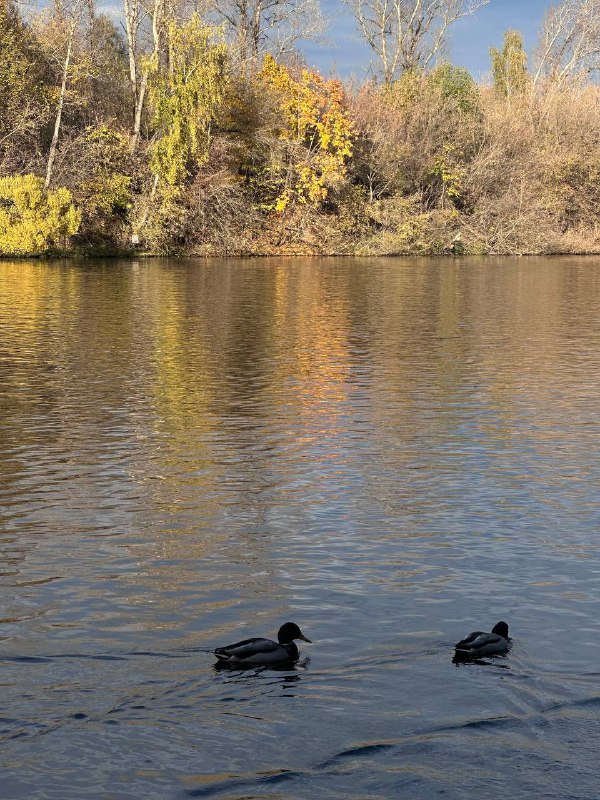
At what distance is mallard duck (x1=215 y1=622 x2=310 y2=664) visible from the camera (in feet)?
25.1

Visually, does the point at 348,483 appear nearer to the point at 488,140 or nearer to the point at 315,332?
the point at 315,332

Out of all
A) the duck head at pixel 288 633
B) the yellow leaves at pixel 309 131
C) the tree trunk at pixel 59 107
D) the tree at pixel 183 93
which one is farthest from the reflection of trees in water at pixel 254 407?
the yellow leaves at pixel 309 131

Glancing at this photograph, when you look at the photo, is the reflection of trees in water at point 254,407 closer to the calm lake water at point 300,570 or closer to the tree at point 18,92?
the calm lake water at point 300,570

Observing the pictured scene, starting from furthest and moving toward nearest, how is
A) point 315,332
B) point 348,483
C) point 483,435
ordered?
point 315,332
point 483,435
point 348,483

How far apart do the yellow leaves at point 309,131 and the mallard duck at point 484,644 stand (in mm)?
59644

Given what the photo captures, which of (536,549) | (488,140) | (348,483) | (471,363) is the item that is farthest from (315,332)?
(488,140)

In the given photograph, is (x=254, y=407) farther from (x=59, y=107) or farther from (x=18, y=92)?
(x=18, y=92)

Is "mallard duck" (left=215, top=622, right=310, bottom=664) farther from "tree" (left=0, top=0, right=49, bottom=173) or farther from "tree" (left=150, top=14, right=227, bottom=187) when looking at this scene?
"tree" (left=150, top=14, right=227, bottom=187)

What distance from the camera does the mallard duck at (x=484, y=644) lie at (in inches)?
308

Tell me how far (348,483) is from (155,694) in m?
6.01

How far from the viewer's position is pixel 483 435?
15.8 m

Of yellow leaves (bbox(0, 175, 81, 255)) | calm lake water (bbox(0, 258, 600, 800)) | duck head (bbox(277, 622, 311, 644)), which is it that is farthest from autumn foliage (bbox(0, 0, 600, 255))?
duck head (bbox(277, 622, 311, 644))

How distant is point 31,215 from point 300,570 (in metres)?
48.5

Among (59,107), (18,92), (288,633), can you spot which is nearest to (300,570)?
(288,633)
